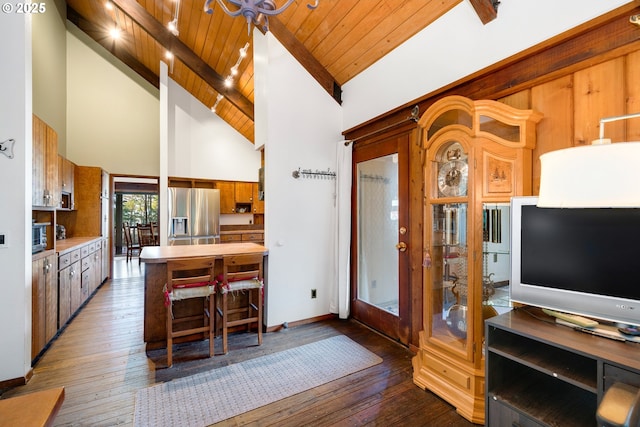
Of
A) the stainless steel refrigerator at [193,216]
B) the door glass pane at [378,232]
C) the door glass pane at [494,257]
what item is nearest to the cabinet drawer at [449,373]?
the door glass pane at [494,257]

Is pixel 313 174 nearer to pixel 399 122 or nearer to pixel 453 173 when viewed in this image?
pixel 399 122

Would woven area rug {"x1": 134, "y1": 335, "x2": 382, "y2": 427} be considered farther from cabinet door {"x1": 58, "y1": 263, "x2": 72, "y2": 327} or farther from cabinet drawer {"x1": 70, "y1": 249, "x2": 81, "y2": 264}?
cabinet drawer {"x1": 70, "y1": 249, "x2": 81, "y2": 264}

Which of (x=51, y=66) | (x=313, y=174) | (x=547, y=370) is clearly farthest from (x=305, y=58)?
(x=51, y=66)

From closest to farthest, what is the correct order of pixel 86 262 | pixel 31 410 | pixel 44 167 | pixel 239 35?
pixel 31 410, pixel 44 167, pixel 239 35, pixel 86 262

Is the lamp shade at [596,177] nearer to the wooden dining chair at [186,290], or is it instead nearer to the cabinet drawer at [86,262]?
the wooden dining chair at [186,290]

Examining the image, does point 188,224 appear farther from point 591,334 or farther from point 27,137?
point 591,334

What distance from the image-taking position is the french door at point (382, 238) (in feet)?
9.70

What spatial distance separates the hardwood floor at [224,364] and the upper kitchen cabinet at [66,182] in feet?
6.66

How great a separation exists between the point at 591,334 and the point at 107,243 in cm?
713

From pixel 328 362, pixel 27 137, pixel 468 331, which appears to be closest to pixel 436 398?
pixel 468 331

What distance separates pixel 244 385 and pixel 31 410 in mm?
1458

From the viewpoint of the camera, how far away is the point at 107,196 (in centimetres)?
577

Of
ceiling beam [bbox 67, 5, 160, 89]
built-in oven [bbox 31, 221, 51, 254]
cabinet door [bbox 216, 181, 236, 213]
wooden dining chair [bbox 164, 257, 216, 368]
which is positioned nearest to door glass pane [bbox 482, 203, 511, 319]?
wooden dining chair [bbox 164, 257, 216, 368]

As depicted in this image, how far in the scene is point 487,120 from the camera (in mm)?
2004
